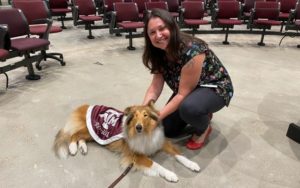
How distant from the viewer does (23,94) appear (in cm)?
317

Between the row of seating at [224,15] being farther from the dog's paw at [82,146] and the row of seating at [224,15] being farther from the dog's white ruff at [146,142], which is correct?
the dog's white ruff at [146,142]

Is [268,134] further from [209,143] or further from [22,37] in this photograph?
[22,37]

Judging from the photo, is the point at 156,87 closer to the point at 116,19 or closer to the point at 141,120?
the point at 141,120

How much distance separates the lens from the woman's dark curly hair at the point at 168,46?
173 centimetres

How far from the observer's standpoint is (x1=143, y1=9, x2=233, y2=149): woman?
5.78ft

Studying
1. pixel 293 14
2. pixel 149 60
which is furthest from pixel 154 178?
pixel 293 14

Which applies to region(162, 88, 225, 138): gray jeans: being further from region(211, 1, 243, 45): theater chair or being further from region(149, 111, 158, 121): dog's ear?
region(211, 1, 243, 45): theater chair

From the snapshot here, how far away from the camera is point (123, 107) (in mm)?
2883

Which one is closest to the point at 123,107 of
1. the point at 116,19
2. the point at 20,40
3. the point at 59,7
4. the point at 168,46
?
the point at 168,46

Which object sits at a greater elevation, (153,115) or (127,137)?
(153,115)

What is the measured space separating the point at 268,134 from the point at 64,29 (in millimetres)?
5464

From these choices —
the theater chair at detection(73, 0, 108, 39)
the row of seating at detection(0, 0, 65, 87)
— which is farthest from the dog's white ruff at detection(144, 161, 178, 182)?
the theater chair at detection(73, 0, 108, 39)

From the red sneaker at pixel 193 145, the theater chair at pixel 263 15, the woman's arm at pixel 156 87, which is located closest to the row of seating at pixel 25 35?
the woman's arm at pixel 156 87

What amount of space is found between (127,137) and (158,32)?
761 millimetres
